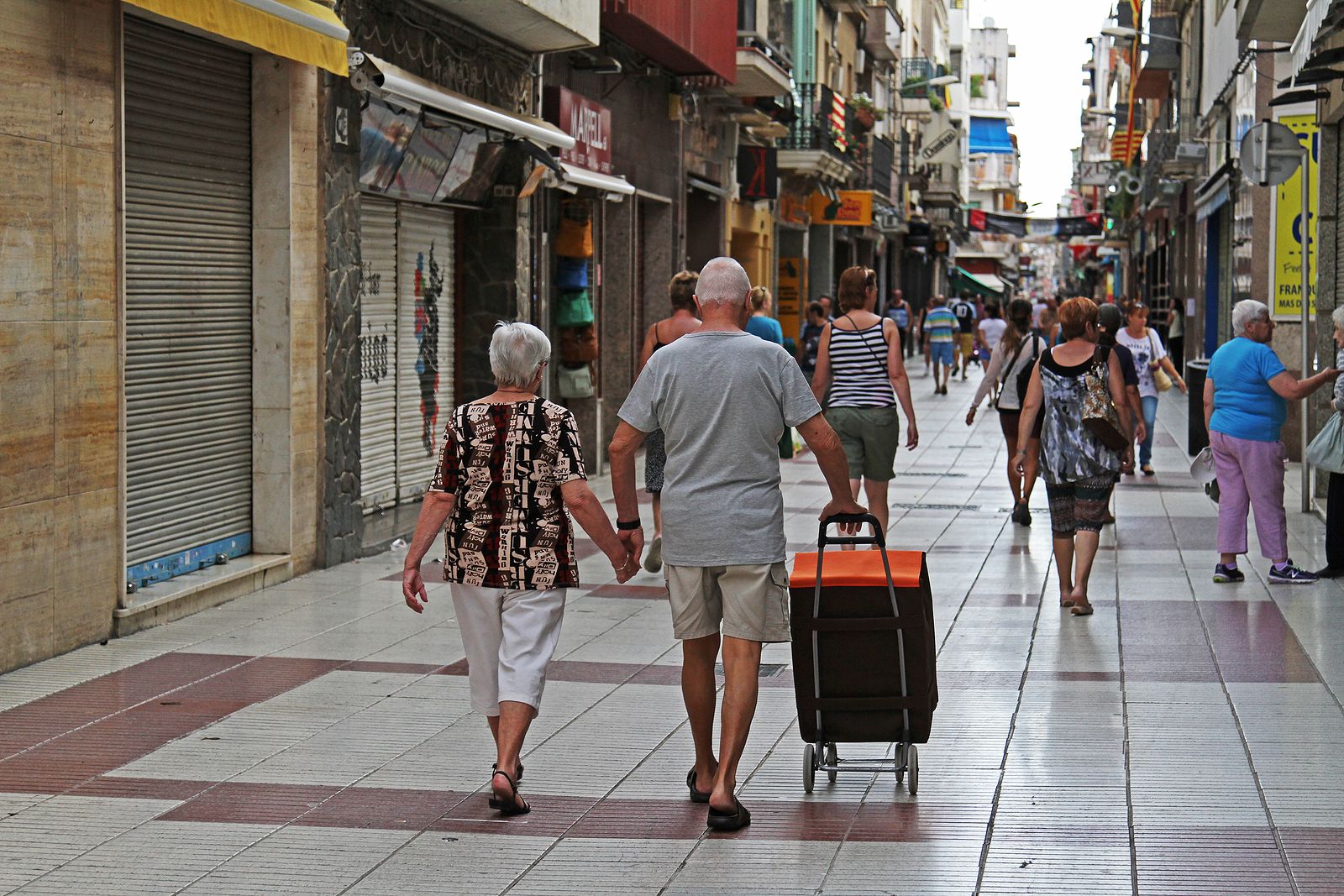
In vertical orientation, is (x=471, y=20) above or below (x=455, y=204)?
above

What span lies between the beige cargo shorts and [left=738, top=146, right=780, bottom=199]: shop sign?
21.4m

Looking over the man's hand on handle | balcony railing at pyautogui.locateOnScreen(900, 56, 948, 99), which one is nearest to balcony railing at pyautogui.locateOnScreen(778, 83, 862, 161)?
balcony railing at pyautogui.locateOnScreen(900, 56, 948, 99)

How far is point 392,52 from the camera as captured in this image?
1289cm

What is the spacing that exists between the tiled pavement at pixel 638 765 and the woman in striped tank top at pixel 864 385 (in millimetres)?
1358

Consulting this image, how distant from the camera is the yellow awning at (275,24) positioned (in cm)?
879

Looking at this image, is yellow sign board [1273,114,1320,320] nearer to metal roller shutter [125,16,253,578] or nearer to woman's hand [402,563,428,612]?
metal roller shutter [125,16,253,578]

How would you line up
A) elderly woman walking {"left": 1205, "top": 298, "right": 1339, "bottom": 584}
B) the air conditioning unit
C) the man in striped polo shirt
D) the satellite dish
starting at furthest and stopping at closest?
the man in striped polo shirt
the air conditioning unit
the satellite dish
elderly woman walking {"left": 1205, "top": 298, "right": 1339, "bottom": 584}

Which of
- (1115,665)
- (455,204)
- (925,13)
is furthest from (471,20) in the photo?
(925,13)

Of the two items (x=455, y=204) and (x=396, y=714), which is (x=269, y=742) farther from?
(x=455, y=204)

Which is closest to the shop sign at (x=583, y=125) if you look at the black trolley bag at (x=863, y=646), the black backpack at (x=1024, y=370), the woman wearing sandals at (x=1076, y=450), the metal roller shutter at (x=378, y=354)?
the metal roller shutter at (x=378, y=354)

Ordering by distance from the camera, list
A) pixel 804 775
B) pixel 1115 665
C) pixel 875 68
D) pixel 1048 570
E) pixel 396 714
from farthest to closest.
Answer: pixel 875 68, pixel 1048 570, pixel 1115 665, pixel 396 714, pixel 804 775

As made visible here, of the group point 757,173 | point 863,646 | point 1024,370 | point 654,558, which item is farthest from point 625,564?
point 757,173

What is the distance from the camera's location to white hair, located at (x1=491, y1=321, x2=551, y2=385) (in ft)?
20.1

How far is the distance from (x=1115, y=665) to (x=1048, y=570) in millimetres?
3349
